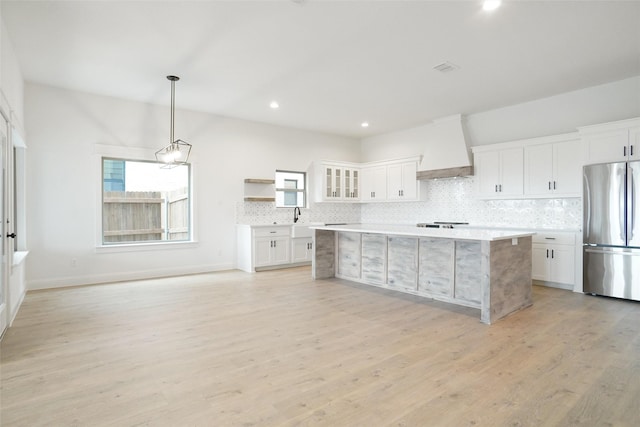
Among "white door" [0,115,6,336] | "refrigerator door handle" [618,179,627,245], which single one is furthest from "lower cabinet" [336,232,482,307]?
"white door" [0,115,6,336]

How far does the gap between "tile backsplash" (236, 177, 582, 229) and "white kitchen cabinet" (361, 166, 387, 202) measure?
0.38 m

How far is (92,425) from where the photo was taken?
6.40 ft

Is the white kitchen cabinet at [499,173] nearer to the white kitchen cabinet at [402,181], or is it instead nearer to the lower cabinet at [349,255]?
the white kitchen cabinet at [402,181]

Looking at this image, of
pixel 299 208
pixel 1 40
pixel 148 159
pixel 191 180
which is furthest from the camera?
pixel 299 208

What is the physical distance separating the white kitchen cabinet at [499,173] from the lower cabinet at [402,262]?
2.31 m

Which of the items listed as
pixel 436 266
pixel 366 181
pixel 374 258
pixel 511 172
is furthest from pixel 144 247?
pixel 511 172

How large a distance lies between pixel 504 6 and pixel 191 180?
539 cm

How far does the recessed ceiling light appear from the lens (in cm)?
305

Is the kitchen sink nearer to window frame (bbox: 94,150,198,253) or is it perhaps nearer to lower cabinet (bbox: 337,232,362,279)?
lower cabinet (bbox: 337,232,362,279)

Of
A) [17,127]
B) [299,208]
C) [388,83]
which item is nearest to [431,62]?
[388,83]

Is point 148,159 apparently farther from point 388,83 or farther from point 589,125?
point 589,125

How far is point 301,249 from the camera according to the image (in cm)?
740

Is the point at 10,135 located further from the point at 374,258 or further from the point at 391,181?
the point at 391,181

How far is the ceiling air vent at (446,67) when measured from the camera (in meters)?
4.38
